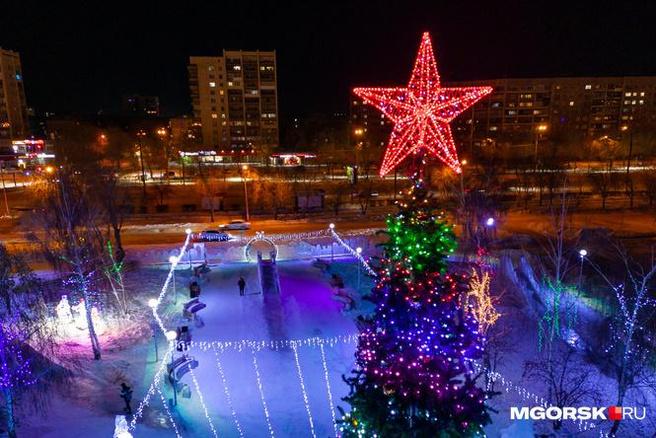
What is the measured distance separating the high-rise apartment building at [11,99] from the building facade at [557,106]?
6264cm

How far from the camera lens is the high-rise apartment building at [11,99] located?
84.1m

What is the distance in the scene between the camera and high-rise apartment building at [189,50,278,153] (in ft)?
283

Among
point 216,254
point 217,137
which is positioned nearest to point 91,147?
point 217,137

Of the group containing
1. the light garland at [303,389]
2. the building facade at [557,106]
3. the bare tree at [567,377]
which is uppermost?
the building facade at [557,106]

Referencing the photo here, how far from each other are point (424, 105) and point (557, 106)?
77942mm

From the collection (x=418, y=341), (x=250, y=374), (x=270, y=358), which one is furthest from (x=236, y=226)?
(x=418, y=341)

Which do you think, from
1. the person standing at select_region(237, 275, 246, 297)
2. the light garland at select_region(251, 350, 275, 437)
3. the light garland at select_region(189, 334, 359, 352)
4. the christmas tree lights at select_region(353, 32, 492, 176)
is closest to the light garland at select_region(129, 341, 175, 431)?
the light garland at select_region(189, 334, 359, 352)

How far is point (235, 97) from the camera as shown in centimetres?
8712

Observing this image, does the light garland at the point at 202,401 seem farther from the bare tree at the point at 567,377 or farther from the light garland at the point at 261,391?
the bare tree at the point at 567,377

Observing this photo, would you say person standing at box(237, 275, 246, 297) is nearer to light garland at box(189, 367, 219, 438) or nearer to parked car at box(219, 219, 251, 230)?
light garland at box(189, 367, 219, 438)

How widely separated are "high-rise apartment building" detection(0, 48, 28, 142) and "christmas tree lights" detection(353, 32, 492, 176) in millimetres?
86898

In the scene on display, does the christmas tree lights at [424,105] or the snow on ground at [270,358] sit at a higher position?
the christmas tree lights at [424,105]

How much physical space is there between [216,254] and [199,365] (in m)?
9.19

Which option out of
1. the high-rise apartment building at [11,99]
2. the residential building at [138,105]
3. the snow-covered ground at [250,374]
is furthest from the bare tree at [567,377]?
the residential building at [138,105]
